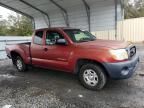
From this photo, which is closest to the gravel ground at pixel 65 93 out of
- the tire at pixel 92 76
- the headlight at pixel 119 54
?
the tire at pixel 92 76

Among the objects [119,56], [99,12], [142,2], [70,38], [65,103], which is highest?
[142,2]

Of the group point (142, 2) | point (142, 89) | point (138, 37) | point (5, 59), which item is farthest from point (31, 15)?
point (142, 89)

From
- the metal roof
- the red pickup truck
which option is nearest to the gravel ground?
the red pickup truck

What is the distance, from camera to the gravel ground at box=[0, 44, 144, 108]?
3.85 m

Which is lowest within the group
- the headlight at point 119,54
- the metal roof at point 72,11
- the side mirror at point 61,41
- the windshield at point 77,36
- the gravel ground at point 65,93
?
the gravel ground at point 65,93

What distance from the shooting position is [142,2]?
26234 millimetres

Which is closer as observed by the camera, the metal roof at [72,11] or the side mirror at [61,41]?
the side mirror at [61,41]

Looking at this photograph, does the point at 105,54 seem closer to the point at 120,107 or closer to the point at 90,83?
the point at 90,83

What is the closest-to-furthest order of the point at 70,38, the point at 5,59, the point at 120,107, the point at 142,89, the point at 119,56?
the point at 120,107
the point at 119,56
the point at 142,89
the point at 70,38
the point at 5,59

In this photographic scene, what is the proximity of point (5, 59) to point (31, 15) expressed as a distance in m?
10.7

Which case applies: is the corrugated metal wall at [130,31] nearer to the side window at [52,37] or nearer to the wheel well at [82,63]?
the side window at [52,37]

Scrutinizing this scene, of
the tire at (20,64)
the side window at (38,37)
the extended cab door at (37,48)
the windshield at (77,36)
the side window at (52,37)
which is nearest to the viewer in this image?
the windshield at (77,36)

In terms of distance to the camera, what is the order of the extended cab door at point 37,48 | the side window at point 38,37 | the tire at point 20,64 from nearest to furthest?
the extended cab door at point 37,48 < the side window at point 38,37 < the tire at point 20,64

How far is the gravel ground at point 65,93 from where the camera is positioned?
3847 mm
